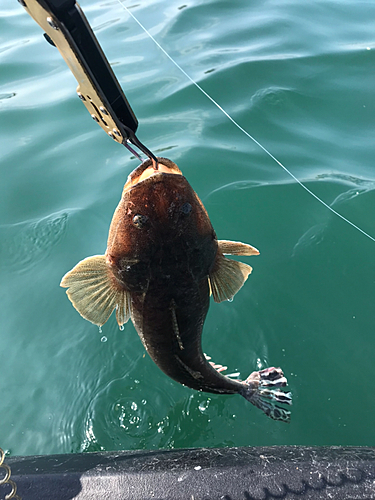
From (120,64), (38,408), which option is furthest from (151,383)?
(120,64)

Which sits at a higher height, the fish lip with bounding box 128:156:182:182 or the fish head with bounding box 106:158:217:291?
the fish lip with bounding box 128:156:182:182

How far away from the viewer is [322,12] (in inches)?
412

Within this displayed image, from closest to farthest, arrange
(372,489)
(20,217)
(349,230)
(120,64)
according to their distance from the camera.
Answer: (372,489) → (349,230) → (20,217) → (120,64)

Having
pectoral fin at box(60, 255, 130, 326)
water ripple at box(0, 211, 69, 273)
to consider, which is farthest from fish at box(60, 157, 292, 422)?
water ripple at box(0, 211, 69, 273)

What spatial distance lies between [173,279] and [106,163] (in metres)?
4.49

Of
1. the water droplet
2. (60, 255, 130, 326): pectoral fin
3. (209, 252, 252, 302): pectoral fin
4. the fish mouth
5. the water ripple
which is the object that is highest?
the fish mouth

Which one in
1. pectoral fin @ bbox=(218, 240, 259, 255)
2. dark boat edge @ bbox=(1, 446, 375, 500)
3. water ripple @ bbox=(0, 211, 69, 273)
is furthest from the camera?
water ripple @ bbox=(0, 211, 69, 273)

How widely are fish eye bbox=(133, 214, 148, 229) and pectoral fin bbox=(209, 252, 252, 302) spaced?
718 mm

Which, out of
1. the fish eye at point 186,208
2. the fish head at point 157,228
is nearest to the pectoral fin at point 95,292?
the fish head at point 157,228

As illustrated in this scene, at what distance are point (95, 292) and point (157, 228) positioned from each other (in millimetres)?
750

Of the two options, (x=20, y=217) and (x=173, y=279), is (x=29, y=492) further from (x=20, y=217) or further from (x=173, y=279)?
(x=20, y=217)

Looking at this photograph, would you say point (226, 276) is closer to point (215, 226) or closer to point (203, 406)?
point (203, 406)

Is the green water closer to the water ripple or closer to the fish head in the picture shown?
the water ripple

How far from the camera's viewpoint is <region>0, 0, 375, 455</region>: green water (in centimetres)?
414
